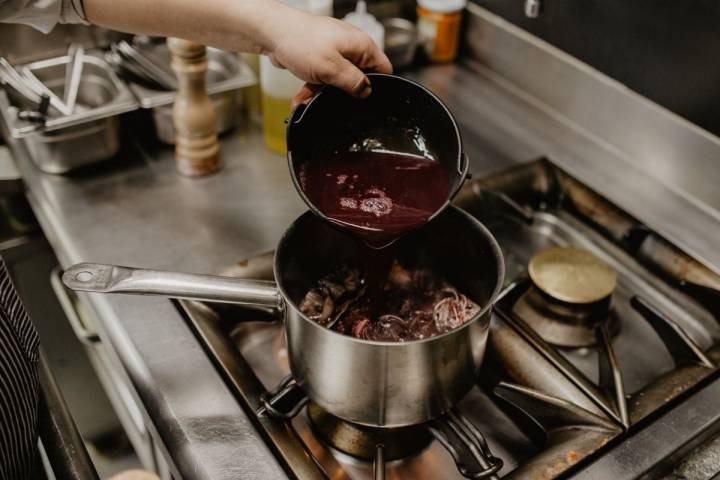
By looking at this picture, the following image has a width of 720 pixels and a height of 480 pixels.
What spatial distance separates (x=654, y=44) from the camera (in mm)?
1397

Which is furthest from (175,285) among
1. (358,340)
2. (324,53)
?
(324,53)

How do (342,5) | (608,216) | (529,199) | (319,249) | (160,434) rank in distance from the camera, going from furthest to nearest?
(342,5), (529,199), (608,216), (319,249), (160,434)

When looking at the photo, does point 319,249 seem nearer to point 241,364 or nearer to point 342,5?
point 241,364

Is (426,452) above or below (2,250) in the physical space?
above

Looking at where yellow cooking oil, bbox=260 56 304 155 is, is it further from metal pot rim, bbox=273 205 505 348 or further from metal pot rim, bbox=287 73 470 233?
metal pot rim, bbox=273 205 505 348

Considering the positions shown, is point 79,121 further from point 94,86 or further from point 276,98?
point 276,98

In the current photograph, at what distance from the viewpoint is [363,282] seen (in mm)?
1079

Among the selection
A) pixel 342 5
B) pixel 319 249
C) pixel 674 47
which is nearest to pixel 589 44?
pixel 674 47

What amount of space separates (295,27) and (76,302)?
0.88 meters

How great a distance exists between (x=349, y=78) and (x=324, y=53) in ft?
0.18

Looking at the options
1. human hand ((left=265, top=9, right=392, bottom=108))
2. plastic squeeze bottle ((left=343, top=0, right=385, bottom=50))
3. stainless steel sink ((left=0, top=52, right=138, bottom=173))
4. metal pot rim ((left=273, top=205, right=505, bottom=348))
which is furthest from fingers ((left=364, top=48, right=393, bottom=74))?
stainless steel sink ((left=0, top=52, right=138, bottom=173))

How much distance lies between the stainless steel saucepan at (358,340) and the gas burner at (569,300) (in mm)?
181

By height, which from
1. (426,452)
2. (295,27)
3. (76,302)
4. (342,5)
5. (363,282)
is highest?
(295,27)

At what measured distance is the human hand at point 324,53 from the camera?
976mm
